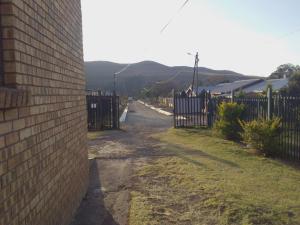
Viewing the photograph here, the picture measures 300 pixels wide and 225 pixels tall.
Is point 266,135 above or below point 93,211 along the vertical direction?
above

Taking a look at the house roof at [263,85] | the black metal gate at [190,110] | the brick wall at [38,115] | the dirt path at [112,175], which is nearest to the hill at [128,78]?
the house roof at [263,85]

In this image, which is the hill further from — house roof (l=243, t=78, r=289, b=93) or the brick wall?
the brick wall

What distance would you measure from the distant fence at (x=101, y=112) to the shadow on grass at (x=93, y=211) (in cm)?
1266

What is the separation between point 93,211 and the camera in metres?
6.38

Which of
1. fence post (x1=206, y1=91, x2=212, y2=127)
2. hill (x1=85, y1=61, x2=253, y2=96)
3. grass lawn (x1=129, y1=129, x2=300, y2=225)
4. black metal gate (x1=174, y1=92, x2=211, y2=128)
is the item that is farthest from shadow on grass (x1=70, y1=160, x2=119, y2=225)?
hill (x1=85, y1=61, x2=253, y2=96)

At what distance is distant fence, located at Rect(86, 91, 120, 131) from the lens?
20766 mm

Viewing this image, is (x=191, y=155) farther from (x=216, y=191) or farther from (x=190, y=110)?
(x=190, y=110)

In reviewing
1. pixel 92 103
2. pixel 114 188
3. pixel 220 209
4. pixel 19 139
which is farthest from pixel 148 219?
pixel 92 103

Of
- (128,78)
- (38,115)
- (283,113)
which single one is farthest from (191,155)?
(128,78)

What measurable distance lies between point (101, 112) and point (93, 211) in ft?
48.2

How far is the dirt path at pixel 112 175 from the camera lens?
6191 mm

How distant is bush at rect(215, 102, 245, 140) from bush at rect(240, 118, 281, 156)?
3.10m

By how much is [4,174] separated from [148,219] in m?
3.17

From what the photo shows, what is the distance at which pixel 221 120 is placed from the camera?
599 inches
